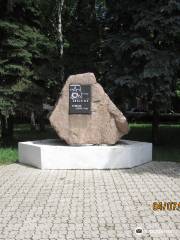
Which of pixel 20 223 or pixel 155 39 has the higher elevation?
pixel 155 39

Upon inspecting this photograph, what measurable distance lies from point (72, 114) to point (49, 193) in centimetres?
336

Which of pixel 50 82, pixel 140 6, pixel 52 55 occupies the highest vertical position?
pixel 140 6

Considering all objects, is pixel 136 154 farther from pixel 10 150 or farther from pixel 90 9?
pixel 90 9

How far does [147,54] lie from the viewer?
12234mm

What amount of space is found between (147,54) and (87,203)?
6.81 m

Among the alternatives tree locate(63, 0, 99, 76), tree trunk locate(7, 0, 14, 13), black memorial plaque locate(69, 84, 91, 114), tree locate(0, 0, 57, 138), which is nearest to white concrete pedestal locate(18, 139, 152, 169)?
black memorial plaque locate(69, 84, 91, 114)

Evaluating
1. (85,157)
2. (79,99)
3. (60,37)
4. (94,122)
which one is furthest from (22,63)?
(85,157)

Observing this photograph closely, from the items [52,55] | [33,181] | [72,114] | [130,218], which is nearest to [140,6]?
[52,55]

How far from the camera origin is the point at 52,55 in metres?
14.6
